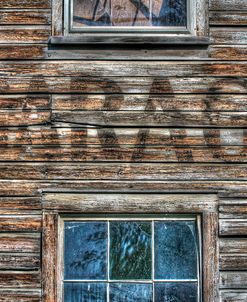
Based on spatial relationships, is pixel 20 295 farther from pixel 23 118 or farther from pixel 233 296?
pixel 233 296

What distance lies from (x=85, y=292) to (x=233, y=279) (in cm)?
114

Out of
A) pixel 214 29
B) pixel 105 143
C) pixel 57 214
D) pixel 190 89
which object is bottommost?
pixel 57 214

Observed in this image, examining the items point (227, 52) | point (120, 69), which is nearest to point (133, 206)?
point (120, 69)

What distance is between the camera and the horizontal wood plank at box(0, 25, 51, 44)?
5.73 metres

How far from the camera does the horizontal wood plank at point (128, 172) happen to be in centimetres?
560

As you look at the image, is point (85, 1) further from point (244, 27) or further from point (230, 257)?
point (230, 257)

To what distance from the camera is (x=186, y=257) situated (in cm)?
562

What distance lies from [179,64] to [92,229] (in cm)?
147

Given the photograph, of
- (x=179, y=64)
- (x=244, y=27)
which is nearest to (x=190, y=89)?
(x=179, y=64)

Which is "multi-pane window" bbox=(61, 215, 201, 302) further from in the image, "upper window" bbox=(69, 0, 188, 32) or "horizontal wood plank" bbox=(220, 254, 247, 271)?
"upper window" bbox=(69, 0, 188, 32)

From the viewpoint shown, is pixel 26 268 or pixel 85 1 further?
pixel 85 1

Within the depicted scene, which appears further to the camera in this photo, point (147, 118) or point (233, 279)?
point (147, 118)

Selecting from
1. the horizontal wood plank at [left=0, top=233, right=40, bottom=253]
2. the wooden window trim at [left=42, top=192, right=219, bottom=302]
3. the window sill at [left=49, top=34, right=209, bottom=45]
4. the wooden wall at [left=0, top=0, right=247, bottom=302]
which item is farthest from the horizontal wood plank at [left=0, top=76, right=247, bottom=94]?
the horizontal wood plank at [left=0, top=233, right=40, bottom=253]

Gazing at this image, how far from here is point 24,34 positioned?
5.74 m
